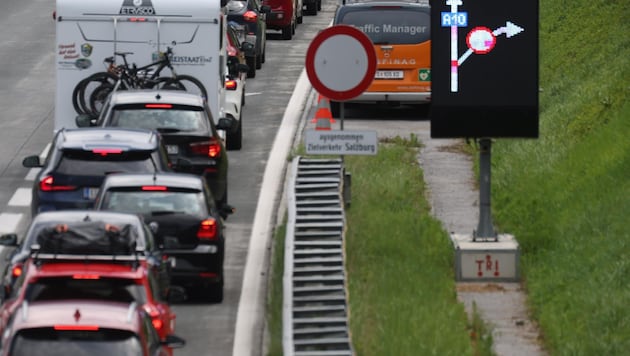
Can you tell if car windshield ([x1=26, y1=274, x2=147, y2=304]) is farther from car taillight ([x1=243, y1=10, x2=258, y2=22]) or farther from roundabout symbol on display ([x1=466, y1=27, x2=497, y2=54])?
car taillight ([x1=243, y1=10, x2=258, y2=22])

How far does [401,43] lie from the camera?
3344 cm

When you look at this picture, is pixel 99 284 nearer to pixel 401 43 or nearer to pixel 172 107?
pixel 172 107

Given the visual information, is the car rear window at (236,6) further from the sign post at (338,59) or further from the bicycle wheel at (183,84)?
the sign post at (338,59)

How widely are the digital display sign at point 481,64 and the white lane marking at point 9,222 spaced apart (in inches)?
261

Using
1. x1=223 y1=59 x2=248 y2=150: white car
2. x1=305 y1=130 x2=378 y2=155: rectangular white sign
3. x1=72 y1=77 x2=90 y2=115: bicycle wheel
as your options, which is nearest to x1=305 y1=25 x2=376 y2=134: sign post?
x1=305 y1=130 x2=378 y2=155: rectangular white sign

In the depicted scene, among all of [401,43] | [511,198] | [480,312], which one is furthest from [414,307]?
[401,43]

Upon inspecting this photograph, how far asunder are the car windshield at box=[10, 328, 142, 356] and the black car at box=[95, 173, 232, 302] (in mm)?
5850

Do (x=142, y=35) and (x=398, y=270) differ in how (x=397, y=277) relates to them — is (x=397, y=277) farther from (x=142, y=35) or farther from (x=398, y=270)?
(x=142, y=35)

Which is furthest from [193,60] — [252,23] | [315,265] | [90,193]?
[252,23]

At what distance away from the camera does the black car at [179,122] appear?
24.9 meters

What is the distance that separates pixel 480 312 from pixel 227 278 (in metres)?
3.62

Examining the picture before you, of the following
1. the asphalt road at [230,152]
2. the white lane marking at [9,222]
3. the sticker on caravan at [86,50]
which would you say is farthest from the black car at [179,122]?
the sticker on caravan at [86,50]

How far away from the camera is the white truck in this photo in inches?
1128

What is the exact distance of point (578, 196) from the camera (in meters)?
23.9
